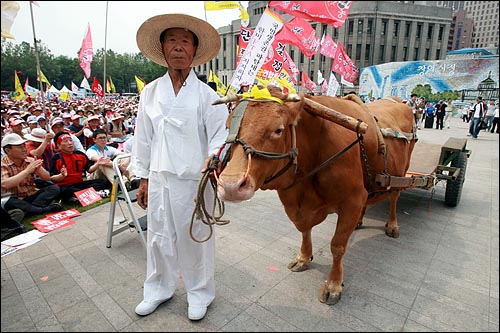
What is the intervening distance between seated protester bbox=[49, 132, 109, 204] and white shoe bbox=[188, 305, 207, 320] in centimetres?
372

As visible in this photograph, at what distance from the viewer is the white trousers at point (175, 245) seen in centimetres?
214

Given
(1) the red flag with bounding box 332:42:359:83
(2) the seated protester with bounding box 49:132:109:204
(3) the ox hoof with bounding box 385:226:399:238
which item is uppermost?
(1) the red flag with bounding box 332:42:359:83

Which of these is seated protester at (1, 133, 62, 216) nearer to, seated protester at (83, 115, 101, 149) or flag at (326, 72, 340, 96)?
seated protester at (83, 115, 101, 149)

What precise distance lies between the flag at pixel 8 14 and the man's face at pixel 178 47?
1.14m

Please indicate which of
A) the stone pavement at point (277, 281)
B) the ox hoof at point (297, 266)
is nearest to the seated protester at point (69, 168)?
the stone pavement at point (277, 281)

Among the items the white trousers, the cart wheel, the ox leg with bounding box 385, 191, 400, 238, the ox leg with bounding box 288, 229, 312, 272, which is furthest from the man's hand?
the cart wheel

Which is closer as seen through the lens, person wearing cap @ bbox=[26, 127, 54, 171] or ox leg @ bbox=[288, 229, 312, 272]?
ox leg @ bbox=[288, 229, 312, 272]

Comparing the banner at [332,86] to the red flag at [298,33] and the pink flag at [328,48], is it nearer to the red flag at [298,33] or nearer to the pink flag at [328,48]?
the red flag at [298,33]

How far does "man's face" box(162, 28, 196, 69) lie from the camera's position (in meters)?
2.10

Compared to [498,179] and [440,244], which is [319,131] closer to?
[498,179]

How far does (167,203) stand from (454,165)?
4737 millimetres

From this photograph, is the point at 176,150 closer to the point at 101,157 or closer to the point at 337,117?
the point at 337,117

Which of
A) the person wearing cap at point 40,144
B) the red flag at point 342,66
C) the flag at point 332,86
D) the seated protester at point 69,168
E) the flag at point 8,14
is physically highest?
the red flag at point 342,66

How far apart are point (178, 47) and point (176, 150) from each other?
2.44ft
